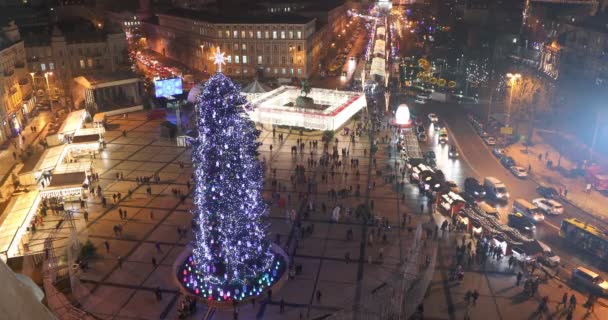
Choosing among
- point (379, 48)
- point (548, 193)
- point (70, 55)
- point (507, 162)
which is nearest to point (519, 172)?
point (507, 162)

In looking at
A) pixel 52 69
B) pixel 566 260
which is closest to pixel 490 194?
pixel 566 260

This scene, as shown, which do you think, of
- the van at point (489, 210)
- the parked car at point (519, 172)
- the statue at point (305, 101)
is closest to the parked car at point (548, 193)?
the parked car at point (519, 172)

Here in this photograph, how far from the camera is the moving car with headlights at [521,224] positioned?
33625 mm

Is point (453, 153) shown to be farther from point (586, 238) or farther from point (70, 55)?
point (70, 55)

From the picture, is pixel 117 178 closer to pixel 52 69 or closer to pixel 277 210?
pixel 277 210

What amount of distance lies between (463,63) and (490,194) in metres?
45.8

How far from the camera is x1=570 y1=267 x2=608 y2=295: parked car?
2700 cm

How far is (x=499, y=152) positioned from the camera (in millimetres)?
47781

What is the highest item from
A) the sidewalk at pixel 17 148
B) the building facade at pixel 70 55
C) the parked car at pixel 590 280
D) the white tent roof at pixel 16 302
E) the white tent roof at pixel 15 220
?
the white tent roof at pixel 16 302

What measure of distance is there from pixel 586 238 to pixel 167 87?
4896 centimetres

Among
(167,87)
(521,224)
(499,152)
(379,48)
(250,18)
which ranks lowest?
(521,224)

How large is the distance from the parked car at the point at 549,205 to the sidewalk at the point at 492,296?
29.9ft

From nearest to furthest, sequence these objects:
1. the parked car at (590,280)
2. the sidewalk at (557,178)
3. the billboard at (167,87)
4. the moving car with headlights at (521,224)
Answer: the parked car at (590,280) < the moving car with headlights at (521,224) < the sidewalk at (557,178) < the billboard at (167,87)

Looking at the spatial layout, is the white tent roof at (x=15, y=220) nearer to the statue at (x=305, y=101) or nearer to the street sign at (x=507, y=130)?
the statue at (x=305, y=101)
